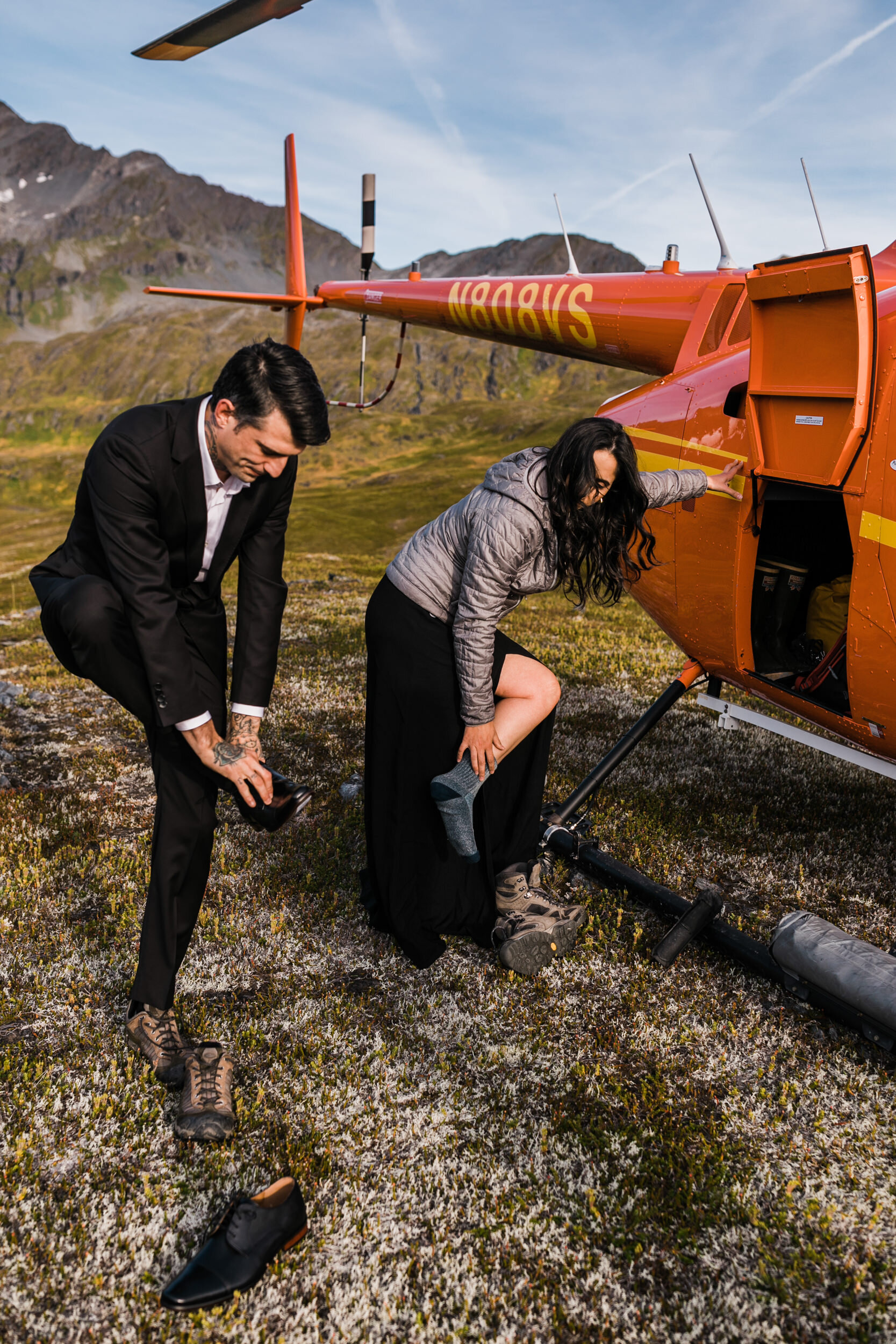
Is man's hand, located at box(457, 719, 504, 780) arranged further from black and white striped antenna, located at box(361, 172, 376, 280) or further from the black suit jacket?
black and white striped antenna, located at box(361, 172, 376, 280)

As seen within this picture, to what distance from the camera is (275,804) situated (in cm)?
360

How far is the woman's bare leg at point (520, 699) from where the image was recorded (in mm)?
4270

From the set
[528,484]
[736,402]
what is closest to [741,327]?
[736,402]

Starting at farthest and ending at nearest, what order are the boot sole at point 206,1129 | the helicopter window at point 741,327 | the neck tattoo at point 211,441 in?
the helicopter window at point 741,327, the boot sole at point 206,1129, the neck tattoo at point 211,441

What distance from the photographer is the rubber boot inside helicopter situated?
515 centimetres

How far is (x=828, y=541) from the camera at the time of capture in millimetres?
5289

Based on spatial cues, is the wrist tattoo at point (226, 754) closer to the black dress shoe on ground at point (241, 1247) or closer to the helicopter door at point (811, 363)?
the black dress shoe on ground at point (241, 1247)

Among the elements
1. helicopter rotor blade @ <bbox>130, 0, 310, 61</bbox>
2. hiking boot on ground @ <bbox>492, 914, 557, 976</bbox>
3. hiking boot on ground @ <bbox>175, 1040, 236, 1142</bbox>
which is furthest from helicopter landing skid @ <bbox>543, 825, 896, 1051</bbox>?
helicopter rotor blade @ <bbox>130, 0, 310, 61</bbox>

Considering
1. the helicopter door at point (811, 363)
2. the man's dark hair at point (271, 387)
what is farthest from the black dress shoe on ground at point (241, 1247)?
the helicopter door at point (811, 363)

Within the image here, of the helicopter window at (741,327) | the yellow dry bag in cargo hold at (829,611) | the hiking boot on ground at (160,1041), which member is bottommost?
the hiking boot on ground at (160,1041)

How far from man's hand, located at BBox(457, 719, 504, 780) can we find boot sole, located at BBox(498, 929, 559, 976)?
94 centimetres

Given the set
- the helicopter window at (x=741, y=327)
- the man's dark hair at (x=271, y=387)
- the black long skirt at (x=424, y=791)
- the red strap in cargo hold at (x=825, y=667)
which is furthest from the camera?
the helicopter window at (x=741, y=327)

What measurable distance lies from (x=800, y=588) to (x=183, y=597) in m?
3.82

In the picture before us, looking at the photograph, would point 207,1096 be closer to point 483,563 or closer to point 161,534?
point 161,534
